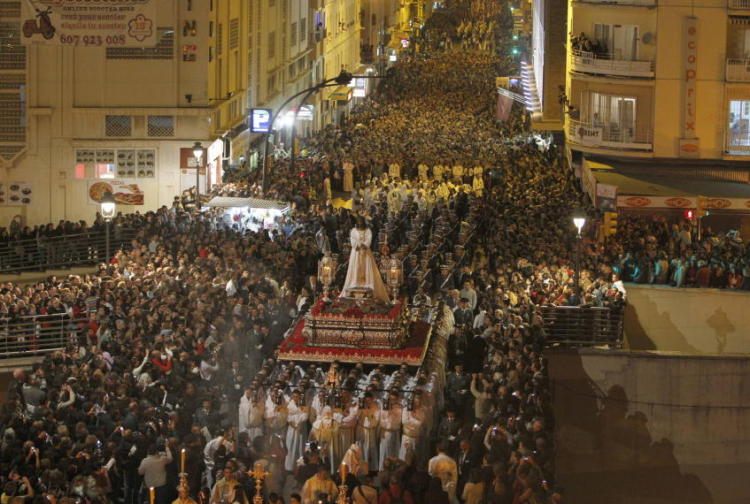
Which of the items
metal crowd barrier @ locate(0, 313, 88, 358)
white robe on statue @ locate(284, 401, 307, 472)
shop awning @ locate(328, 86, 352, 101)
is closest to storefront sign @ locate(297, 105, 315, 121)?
shop awning @ locate(328, 86, 352, 101)

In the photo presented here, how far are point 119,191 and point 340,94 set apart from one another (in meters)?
27.4

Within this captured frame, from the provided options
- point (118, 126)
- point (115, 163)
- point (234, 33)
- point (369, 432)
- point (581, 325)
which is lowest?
point (369, 432)

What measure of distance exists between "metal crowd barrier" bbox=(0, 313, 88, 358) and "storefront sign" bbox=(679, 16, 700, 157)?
2028 cm

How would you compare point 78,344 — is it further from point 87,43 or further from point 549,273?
point 87,43

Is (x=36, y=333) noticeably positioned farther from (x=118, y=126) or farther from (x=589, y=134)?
(x=589, y=134)

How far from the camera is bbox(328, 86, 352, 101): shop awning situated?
231 feet

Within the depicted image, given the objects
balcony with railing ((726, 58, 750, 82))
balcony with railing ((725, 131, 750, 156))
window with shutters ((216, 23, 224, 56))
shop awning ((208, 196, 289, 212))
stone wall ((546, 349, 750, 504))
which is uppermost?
window with shutters ((216, 23, 224, 56))

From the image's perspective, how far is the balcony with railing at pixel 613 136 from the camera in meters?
41.7

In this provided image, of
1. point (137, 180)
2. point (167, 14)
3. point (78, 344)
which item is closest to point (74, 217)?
point (137, 180)

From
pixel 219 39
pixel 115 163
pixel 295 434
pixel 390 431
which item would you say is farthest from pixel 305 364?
pixel 219 39

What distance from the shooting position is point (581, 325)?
28203mm

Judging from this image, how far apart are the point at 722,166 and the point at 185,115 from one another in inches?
662

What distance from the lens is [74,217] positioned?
146 ft

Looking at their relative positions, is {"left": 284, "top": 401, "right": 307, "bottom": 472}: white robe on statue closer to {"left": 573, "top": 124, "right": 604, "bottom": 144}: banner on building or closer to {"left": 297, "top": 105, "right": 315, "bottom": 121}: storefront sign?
{"left": 573, "top": 124, "right": 604, "bottom": 144}: banner on building
